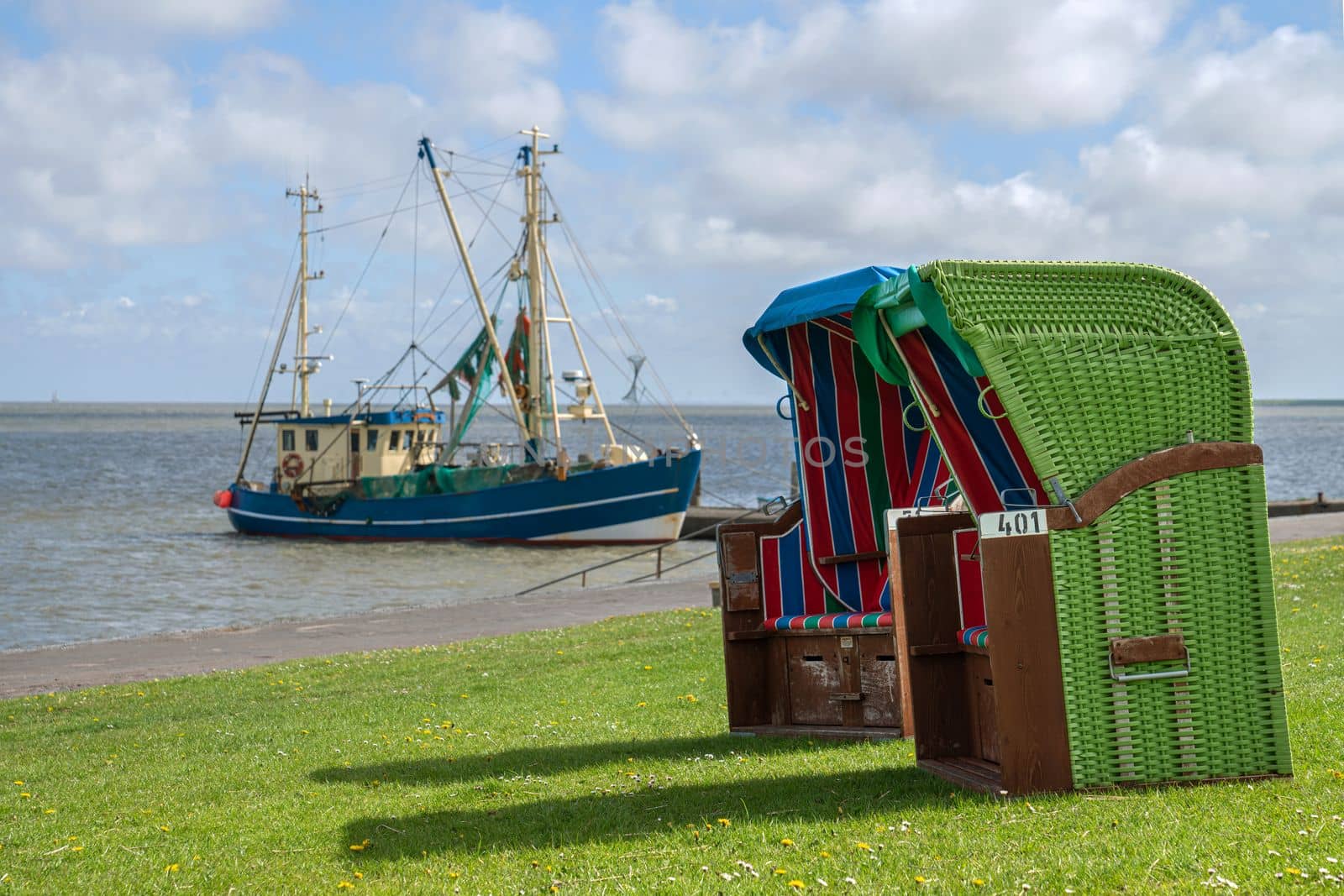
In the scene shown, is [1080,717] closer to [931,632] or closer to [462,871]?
[931,632]

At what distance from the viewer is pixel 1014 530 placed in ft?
16.9

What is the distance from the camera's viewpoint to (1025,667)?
517 cm

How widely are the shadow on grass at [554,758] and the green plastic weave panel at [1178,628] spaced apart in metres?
1.58

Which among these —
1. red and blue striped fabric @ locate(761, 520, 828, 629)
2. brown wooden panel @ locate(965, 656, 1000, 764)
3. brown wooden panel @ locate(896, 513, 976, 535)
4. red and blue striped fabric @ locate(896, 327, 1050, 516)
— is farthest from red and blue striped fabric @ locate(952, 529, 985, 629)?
red and blue striped fabric @ locate(761, 520, 828, 629)

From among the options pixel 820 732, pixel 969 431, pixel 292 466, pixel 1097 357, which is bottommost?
pixel 820 732

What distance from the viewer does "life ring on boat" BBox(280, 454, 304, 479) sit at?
4134cm

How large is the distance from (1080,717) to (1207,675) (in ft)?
1.79

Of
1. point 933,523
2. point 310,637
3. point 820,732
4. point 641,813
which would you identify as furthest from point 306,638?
point 933,523

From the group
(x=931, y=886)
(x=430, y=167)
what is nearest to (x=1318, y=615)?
(x=931, y=886)

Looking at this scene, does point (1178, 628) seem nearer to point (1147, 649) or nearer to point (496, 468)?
point (1147, 649)

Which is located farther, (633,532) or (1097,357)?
(633,532)

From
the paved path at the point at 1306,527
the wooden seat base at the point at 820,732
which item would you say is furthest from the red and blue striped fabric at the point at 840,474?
the paved path at the point at 1306,527

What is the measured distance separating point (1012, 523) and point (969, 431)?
0.75 meters

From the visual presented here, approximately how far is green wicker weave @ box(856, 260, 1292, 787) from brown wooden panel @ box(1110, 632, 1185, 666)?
38mm
